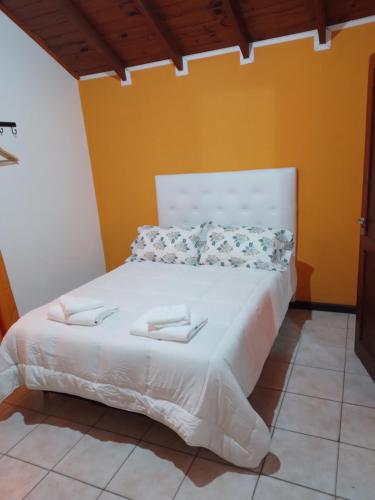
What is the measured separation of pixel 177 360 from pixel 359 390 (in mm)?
1266

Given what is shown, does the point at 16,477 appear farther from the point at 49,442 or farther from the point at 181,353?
the point at 181,353

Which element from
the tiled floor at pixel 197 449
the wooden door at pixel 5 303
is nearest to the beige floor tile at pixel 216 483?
the tiled floor at pixel 197 449

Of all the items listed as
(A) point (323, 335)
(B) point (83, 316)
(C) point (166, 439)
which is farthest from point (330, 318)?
(B) point (83, 316)

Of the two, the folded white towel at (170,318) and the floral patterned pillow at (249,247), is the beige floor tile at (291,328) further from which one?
the folded white towel at (170,318)

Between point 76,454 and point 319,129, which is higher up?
point 319,129

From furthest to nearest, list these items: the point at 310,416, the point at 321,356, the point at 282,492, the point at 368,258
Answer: the point at 321,356, the point at 368,258, the point at 310,416, the point at 282,492

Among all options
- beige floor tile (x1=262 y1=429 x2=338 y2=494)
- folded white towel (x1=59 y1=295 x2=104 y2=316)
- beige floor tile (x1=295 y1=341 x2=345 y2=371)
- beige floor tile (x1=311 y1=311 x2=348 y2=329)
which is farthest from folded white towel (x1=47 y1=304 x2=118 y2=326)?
beige floor tile (x1=311 y1=311 x2=348 y2=329)

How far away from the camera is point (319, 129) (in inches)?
111

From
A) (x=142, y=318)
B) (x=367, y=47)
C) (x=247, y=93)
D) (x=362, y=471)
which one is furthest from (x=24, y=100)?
(x=362, y=471)

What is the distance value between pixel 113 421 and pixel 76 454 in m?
0.27

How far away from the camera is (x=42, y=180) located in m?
3.19

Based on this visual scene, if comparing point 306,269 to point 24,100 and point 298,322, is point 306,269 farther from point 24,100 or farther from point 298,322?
point 24,100

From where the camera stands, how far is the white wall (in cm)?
288

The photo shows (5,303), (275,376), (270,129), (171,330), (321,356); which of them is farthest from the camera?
(270,129)
